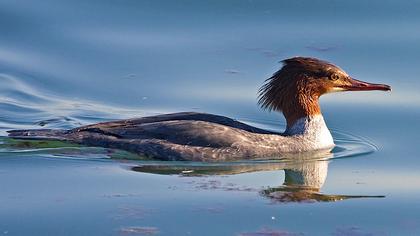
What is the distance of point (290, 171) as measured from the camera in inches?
458

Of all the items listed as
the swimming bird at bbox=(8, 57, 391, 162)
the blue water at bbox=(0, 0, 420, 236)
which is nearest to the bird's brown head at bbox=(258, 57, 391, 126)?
the swimming bird at bbox=(8, 57, 391, 162)

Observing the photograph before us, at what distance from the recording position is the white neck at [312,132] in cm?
1253

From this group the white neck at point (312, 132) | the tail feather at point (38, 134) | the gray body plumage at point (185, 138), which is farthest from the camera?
the white neck at point (312, 132)

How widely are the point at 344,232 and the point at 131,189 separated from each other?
211cm

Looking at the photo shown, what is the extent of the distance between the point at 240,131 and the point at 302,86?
2.98ft

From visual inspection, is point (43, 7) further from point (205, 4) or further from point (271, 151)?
point (271, 151)

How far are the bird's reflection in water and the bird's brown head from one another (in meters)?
0.59

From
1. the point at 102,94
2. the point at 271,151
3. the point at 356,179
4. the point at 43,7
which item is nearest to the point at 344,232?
the point at 356,179

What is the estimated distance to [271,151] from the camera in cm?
1228

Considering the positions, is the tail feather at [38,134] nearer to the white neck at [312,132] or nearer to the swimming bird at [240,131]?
the swimming bird at [240,131]

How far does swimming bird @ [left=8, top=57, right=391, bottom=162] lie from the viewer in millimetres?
12164

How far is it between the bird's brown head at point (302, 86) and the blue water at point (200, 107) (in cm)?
53

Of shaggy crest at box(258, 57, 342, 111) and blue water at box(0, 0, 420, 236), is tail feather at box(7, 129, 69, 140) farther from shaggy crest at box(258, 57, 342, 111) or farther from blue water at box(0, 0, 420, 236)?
shaggy crest at box(258, 57, 342, 111)

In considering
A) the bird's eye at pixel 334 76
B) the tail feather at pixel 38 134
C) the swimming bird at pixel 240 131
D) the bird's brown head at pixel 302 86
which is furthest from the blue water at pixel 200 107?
the bird's eye at pixel 334 76
